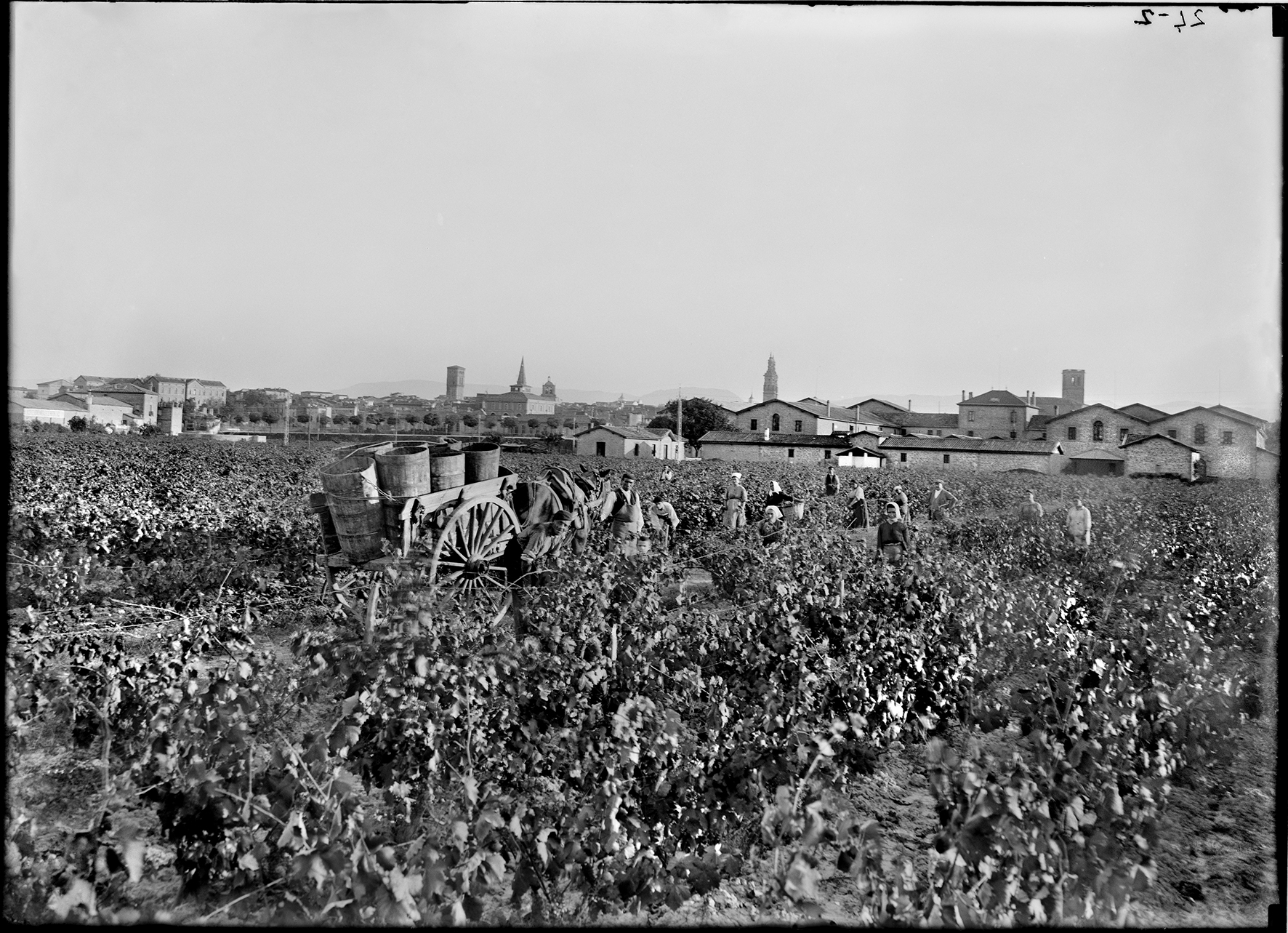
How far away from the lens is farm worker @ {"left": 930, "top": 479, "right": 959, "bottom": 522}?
44.1ft

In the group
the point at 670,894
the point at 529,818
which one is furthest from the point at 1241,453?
the point at 529,818

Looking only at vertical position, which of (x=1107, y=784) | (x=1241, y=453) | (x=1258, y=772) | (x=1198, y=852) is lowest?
(x=1198, y=852)

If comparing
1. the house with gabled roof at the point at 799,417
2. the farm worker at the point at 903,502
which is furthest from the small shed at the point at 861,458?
the farm worker at the point at 903,502

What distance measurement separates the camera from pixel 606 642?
408 cm

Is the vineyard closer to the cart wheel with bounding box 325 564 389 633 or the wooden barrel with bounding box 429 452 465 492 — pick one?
the cart wheel with bounding box 325 564 389 633

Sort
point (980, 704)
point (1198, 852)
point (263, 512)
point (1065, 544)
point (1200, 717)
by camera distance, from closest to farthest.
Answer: point (1198, 852), point (1200, 717), point (980, 704), point (1065, 544), point (263, 512)

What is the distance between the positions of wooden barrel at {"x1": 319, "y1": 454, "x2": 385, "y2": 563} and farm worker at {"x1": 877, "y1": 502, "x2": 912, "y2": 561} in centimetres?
469

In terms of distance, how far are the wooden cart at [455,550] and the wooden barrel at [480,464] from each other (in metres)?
0.11

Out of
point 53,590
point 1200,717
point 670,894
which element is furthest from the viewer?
point 53,590

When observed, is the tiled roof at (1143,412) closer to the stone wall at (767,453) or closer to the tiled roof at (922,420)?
the tiled roof at (922,420)

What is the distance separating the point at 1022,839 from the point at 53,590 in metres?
5.93

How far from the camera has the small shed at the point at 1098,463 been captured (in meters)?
10.7

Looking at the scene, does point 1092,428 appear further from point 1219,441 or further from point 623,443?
point 623,443

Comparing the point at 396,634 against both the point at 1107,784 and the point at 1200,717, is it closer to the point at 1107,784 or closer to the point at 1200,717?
the point at 1107,784
